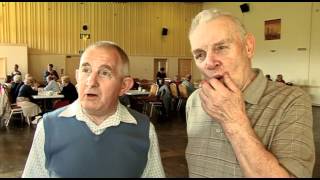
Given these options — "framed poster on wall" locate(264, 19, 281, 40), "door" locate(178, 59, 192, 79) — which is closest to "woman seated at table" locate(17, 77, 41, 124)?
"framed poster on wall" locate(264, 19, 281, 40)

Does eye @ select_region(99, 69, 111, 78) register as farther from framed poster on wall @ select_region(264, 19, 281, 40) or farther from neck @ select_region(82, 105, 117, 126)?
framed poster on wall @ select_region(264, 19, 281, 40)

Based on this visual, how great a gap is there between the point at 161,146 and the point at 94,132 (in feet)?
19.0

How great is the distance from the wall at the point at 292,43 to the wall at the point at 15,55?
11.5m

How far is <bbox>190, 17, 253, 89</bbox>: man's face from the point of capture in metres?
1.21

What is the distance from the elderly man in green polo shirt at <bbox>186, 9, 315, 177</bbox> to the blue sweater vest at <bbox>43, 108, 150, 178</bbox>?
0.82 feet

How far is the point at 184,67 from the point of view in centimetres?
2209

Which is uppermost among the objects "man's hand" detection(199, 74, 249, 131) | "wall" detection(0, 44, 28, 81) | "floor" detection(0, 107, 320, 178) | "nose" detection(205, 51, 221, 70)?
"wall" detection(0, 44, 28, 81)

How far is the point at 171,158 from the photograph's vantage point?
19.8 ft

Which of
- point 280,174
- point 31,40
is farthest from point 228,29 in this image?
point 31,40

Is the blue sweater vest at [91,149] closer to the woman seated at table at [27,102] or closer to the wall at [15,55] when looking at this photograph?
the woman seated at table at [27,102]

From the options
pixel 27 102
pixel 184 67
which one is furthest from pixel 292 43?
pixel 27 102

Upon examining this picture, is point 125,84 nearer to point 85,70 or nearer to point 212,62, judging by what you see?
point 85,70

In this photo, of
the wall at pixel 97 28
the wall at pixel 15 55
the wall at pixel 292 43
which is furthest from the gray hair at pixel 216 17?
the wall at pixel 97 28

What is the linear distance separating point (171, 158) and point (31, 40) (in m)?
14.1
